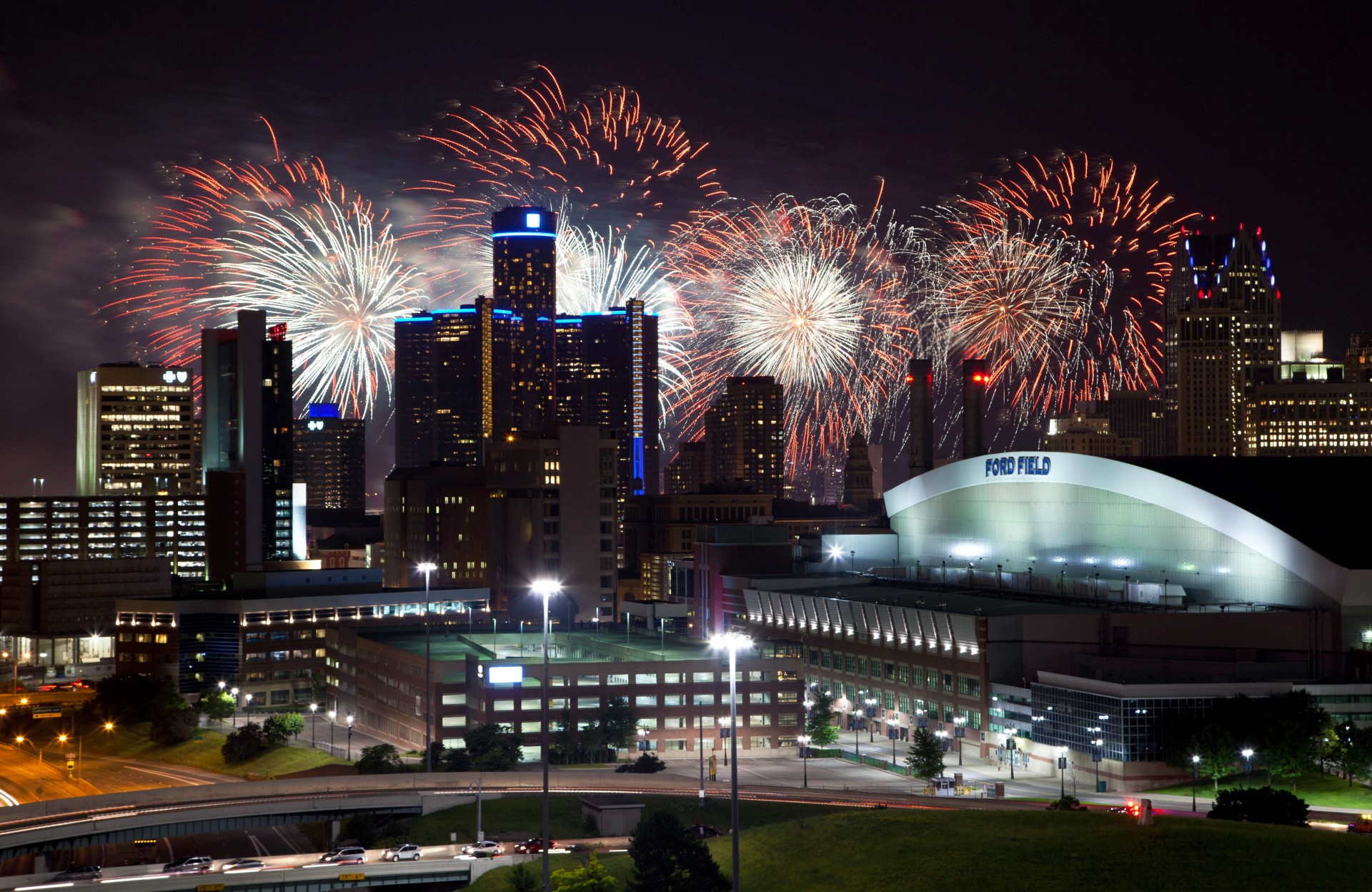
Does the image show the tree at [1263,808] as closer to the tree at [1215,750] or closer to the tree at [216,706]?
the tree at [1215,750]

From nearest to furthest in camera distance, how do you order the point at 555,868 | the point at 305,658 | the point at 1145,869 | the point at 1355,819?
the point at 1145,869 < the point at 555,868 < the point at 1355,819 < the point at 305,658

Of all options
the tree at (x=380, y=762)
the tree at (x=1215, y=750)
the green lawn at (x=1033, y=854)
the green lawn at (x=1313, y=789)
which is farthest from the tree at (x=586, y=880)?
the green lawn at (x=1313, y=789)

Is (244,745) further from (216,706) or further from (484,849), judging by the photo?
(484,849)

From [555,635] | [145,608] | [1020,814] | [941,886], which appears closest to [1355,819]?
[1020,814]

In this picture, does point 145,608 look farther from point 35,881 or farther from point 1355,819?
point 1355,819

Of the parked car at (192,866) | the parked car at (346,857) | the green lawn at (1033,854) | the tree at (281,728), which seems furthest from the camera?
the tree at (281,728)

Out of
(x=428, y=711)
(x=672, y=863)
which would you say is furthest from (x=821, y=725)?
(x=672, y=863)
